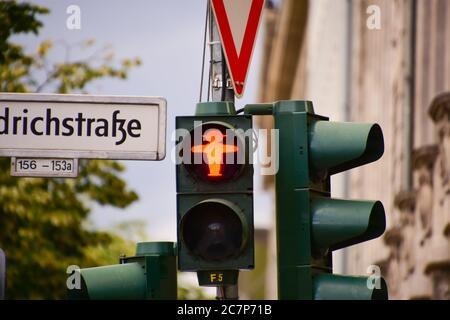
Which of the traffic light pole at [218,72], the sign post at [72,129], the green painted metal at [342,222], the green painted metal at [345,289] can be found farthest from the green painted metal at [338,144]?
the sign post at [72,129]

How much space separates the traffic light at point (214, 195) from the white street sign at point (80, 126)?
822 millimetres

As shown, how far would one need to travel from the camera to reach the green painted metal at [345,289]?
9273 millimetres

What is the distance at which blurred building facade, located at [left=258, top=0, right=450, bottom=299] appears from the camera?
25.7 meters

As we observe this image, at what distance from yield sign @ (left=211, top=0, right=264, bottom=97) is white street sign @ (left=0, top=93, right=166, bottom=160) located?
46cm

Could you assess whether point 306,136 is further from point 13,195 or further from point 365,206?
point 13,195

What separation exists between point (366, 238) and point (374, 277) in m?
0.25

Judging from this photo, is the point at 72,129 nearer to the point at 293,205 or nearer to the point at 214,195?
the point at 214,195

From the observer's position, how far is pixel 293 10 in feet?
224

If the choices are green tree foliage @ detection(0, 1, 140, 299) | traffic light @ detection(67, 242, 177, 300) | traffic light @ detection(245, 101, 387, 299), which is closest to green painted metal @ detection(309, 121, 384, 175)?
traffic light @ detection(245, 101, 387, 299)

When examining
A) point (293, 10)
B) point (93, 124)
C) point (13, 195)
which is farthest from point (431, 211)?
point (293, 10)

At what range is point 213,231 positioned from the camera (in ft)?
29.9

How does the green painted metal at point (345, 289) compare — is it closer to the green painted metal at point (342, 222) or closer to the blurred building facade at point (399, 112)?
the green painted metal at point (342, 222)

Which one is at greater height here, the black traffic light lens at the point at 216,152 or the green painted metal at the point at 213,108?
the green painted metal at the point at 213,108

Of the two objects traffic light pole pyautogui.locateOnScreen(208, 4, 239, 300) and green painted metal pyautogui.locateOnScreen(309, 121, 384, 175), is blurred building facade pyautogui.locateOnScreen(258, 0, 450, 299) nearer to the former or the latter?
traffic light pole pyautogui.locateOnScreen(208, 4, 239, 300)
